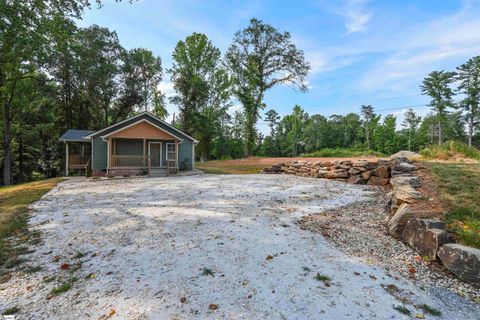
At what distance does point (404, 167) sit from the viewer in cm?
732

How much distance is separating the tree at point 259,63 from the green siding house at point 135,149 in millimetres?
12386

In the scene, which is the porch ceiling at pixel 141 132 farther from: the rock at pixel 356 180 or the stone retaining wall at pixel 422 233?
the stone retaining wall at pixel 422 233

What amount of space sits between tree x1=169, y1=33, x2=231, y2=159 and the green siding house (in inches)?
483

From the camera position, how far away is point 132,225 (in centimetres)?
454

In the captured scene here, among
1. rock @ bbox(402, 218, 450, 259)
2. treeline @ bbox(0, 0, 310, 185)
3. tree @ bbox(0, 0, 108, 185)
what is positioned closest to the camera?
rock @ bbox(402, 218, 450, 259)

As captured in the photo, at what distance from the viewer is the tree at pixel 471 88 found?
3528 centimetres

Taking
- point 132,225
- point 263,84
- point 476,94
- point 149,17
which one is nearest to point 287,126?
point 263,84

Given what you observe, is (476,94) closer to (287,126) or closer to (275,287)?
(287,126)

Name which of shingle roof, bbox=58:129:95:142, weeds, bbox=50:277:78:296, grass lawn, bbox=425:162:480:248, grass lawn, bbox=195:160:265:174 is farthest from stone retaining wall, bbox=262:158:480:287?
shingle roof, bbox=58:129:95:142

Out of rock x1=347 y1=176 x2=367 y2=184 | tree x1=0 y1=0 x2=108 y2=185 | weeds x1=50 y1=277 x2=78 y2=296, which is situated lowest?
weeds x1=50 y1=277 x2=78 y2=296

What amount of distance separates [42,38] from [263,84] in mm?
20706

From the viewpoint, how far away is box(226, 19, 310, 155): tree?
2511cm

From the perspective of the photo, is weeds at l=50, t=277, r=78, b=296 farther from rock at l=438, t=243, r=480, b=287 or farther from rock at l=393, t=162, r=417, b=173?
rock at l=393, t=162, r=417, b=173

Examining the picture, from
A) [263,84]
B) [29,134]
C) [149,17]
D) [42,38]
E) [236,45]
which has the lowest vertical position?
[29,134]
